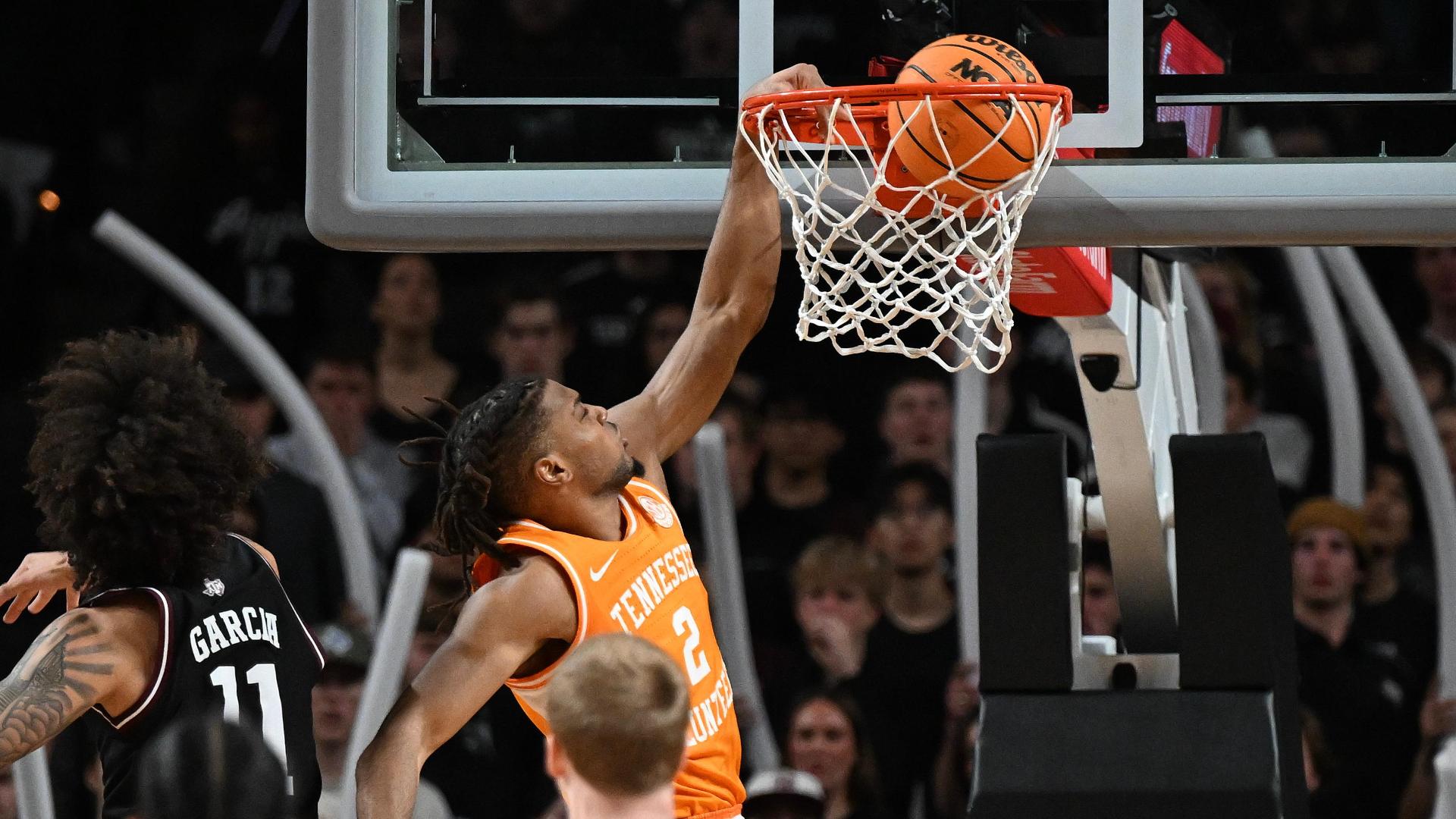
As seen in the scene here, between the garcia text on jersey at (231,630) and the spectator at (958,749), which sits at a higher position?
the garcia text on jersey at (231,630)

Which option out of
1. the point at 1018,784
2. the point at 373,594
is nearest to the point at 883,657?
the point at 373,594

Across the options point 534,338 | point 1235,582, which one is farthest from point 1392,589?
point 534,338

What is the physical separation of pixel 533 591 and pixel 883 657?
2.90 metres

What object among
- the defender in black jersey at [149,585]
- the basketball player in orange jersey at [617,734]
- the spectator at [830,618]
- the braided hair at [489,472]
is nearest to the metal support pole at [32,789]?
the defender in black jersey at [149,585]

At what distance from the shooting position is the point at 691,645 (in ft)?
11.2

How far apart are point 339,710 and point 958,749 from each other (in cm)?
194

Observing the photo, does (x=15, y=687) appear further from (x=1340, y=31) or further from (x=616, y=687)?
(x=1340, y=31)

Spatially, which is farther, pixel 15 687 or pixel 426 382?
pixel 426 382

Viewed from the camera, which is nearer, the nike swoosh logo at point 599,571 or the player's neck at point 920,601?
the nike swoosh logo at point 599,571

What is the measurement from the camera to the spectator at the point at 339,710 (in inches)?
224

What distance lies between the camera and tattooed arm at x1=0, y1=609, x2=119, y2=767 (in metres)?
3.04

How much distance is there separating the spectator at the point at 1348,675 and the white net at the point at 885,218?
2.79m

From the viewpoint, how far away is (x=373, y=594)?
20.3ft

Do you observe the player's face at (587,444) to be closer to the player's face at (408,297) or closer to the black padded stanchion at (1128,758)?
the black padded stanchion at (1128,758)
